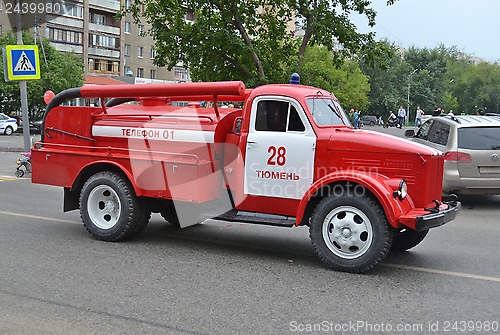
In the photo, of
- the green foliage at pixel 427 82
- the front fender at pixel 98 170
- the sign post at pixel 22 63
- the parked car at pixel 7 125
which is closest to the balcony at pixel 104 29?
the parked car at pixel 7 125

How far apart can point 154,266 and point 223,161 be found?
1572 millimetres

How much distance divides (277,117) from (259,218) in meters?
1.22

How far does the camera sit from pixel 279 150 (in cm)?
722

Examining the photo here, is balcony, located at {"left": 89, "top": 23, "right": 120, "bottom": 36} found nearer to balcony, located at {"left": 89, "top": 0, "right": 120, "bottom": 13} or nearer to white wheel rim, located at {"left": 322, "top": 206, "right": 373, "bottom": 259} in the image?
balcony, located at {"left": 89, "top": 0, "right": 120, "bottom": 13}

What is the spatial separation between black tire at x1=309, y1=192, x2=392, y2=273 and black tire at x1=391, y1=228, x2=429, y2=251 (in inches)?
39.1

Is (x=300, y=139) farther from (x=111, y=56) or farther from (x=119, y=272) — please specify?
(x=111, y=56)

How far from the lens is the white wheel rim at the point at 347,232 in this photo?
21.9 ft

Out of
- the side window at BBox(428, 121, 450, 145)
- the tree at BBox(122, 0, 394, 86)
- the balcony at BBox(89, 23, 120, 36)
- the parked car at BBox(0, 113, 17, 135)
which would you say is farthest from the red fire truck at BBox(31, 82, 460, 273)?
the balcony at BBox(89, 23, 120, 36)

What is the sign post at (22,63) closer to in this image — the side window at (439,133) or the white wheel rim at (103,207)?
the white wheel rim at (103,207)

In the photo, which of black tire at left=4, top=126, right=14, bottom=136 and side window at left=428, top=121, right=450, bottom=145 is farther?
black tire at left=4, top=126, right=14, bottom=136

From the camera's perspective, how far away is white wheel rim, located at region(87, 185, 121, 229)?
814cm

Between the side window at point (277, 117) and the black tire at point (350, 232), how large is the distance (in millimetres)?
997

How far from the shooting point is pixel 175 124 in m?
7.82

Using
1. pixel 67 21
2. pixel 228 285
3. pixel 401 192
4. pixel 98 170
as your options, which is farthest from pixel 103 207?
pixel 67 21
